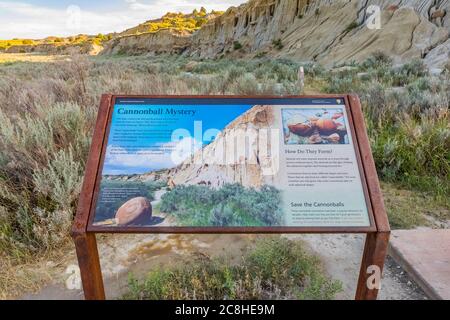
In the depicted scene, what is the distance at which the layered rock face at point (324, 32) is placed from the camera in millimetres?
15422

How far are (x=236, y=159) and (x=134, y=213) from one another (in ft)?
2.16

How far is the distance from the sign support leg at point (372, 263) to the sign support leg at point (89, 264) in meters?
1.51

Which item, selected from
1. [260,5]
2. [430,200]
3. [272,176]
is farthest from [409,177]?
[260,5]

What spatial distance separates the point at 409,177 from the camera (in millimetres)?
4238

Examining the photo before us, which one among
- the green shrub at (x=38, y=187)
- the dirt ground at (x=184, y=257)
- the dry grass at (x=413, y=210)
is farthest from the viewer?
the dry grass at (x=413, y=210)

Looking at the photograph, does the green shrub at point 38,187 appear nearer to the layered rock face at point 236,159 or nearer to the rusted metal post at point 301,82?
the layered rock face at point 236,159

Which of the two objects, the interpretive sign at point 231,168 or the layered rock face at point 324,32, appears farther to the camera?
the layered rock face at point 324,32

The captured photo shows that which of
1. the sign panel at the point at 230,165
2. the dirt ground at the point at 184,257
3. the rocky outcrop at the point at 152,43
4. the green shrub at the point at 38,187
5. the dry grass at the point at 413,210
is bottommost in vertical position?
the rocky outcrop at the point at 152,43

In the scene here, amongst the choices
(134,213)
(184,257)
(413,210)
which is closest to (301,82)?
(413,210)

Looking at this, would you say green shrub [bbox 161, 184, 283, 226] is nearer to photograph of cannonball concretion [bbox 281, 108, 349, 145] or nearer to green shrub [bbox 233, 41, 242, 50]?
photograph of cannonball concretion [bbox 281, 108, 349, 145]

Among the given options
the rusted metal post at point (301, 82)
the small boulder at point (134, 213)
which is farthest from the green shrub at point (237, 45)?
the small boulder at point (134, 213)

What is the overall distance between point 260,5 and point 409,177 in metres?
30.9

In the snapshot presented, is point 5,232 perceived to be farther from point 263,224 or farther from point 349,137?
point 349,137

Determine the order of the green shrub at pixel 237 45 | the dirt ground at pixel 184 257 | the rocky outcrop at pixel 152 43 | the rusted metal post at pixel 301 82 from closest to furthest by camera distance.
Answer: the dirt ground at pixel 184 257
the rusted metal post at pixel 301 82
the green shrub at pixel 237 45
the rocky outcrop at pixel 152 43
